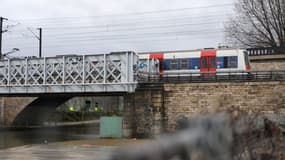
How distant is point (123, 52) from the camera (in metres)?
33.7

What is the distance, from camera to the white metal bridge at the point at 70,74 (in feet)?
110

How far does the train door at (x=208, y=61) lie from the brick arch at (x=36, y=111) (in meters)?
23.1

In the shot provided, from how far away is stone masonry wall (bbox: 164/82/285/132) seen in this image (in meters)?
31.8

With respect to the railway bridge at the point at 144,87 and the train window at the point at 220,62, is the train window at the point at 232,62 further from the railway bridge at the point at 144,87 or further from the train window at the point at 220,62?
the railway bridge at the point at 144,87

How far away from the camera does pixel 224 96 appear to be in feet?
106

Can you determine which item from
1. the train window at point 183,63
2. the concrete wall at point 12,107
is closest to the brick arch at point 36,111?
the concrete wall at point 12,107

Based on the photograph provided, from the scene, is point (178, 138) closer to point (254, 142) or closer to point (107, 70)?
point (254, 142)

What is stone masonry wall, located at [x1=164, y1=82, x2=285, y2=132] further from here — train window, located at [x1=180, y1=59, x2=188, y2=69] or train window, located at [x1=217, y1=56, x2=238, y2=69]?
train window, located at [x1=180, y1=59, x2=188, y2=69]

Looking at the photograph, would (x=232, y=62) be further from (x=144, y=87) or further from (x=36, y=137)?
(x=36, y=137)

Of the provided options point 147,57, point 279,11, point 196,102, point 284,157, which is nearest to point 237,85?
point 196,102

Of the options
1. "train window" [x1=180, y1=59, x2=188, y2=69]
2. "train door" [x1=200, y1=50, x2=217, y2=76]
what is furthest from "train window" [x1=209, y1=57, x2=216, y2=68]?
"train window" [x1=180, y1=59, x2=188, y2=69]

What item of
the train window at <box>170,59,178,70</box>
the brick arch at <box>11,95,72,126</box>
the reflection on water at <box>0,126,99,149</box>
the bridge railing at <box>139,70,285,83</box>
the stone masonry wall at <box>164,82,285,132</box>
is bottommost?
the reflection on water at <box>0,126,99,149</box>

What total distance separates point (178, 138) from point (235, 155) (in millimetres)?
1758

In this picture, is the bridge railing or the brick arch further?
the brick arch
